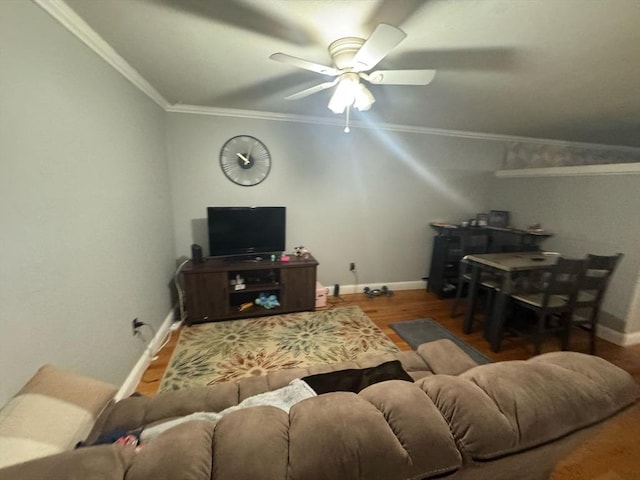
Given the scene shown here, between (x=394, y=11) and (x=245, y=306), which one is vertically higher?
(x=394, y=11)

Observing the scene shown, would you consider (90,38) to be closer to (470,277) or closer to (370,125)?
(370,125)

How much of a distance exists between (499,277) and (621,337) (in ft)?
4.57

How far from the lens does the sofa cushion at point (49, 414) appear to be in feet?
2.42

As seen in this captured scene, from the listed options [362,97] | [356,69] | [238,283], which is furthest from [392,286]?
[356,69]

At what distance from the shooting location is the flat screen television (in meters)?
2.87

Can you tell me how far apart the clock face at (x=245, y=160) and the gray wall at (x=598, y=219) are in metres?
3.59

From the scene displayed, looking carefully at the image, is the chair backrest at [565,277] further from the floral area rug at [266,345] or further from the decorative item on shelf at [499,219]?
the decorative item on shelf at [499,219]

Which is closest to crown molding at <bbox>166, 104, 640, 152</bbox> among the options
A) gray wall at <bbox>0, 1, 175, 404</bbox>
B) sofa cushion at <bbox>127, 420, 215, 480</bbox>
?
gray wall at <bbox>0, 1, 175, 404</bbox>

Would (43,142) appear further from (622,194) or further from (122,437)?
(622,194)

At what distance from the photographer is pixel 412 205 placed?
3775 millimetres

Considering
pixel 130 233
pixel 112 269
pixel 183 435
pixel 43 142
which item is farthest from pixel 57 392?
pixel 130 233

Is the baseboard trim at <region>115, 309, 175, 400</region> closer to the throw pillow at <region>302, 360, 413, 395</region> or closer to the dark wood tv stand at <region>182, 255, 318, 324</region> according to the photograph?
the dark wood tv stand at <region>182, 255, 318, 324</region>

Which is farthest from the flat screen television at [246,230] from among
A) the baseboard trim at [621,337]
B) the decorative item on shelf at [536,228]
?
the baseboard trim at [621,337]

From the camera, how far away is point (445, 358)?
140cm
